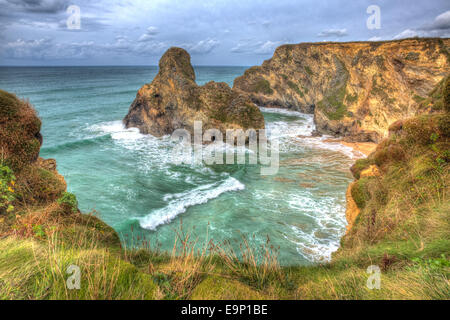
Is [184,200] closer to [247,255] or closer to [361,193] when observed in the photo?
[361,193]

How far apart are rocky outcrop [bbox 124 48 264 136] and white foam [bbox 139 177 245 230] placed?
33.8ft

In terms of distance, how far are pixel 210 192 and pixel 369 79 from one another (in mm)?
23794

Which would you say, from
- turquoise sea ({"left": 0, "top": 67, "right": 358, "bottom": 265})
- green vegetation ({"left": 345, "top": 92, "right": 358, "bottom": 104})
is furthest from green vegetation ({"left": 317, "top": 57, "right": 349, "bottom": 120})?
turquoise sea ({"left": 0, "top": 67, "right": 358, "bottom": 265})

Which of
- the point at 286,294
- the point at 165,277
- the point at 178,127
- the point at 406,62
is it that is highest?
the point at 406,62

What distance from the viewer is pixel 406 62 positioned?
23219mm

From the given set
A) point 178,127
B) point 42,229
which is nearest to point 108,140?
point 178,127

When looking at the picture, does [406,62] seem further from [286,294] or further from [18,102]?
[18,102]

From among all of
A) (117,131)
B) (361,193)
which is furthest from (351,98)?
(117,131)

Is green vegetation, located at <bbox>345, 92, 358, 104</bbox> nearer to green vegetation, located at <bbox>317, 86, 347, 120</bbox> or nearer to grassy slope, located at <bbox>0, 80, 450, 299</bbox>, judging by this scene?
green vegetation, located at <bbox>317, 86, 347, 120</bbox>

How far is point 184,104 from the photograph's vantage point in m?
28.2

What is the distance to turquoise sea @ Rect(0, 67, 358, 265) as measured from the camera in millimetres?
11812

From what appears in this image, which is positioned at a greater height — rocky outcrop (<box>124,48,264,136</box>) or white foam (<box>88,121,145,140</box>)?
rocky outcrop (<box>124,48,264,136</box>)
